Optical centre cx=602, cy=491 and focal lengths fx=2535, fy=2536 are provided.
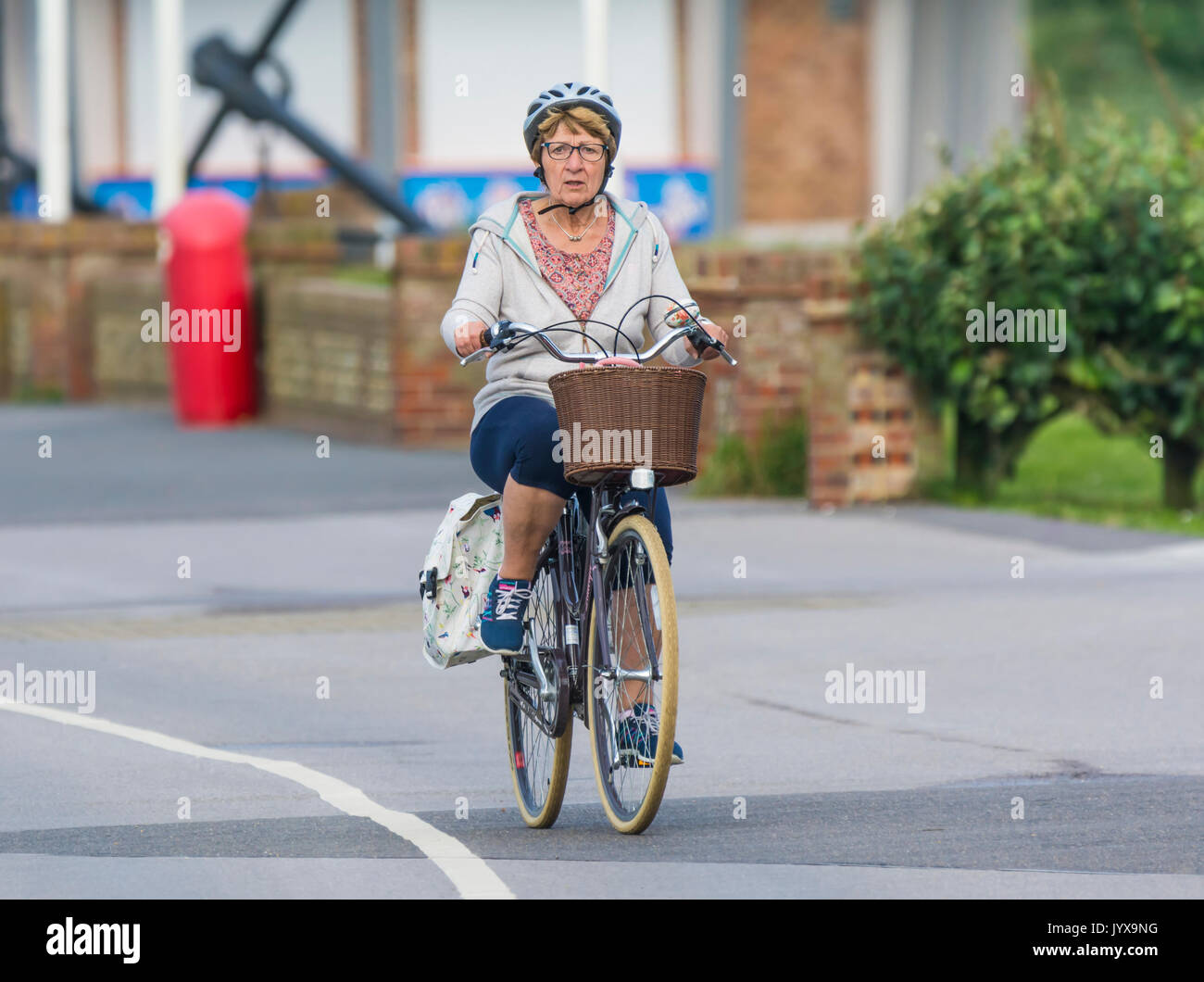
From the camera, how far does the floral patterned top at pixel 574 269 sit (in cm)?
659

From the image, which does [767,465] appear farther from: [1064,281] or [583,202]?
[583,202]

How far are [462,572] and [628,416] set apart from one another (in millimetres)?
954

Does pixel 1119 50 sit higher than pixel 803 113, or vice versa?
pixel 1119 50

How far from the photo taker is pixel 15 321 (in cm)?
2286

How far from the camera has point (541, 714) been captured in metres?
6.64

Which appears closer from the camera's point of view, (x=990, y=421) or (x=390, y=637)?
(x=390, y=637)

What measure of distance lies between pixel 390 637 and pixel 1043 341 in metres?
4.45

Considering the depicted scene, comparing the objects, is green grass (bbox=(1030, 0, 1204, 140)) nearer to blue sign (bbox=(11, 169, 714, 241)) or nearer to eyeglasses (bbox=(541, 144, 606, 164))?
blue sign (bbox=(11, 169, 714, 241))

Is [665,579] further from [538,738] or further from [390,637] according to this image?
[390,637]

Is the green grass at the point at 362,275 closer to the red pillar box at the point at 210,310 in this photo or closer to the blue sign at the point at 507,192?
the red pillar box at the point at 210,310

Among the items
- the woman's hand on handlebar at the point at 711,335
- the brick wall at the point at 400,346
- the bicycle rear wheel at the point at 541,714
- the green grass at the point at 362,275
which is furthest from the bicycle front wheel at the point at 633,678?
the green grass at the point at 362,275

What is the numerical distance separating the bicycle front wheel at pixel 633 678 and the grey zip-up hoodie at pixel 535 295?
0.52 m

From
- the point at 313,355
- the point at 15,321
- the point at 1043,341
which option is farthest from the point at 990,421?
the point at 15,321

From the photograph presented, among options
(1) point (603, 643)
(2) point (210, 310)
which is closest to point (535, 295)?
(1) point (603, 643)
